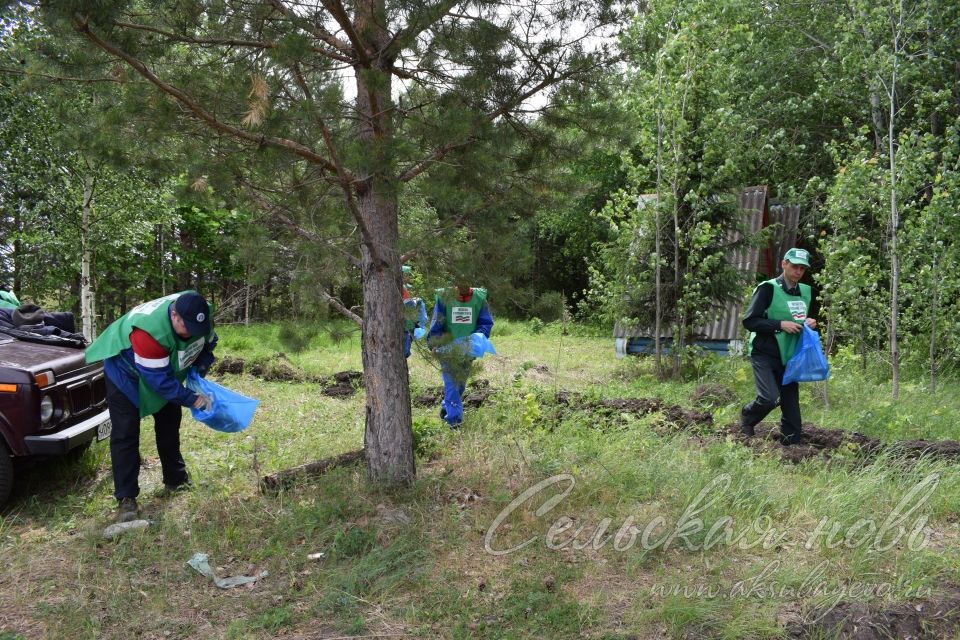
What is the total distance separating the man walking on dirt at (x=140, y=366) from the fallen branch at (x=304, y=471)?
0.69 meters

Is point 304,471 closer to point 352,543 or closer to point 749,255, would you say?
point 352,543

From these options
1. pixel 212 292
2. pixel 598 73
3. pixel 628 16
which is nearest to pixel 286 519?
pixel 598 73

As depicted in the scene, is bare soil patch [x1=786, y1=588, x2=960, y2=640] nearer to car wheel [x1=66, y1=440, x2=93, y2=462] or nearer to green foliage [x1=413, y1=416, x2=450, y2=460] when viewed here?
green foliage [x1=413, y1=416, x2=450, y2=460]

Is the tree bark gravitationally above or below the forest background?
below

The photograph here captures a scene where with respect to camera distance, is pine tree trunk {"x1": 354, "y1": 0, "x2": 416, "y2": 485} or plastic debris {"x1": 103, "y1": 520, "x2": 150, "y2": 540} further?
pine tree trunk {"x1": 354, "y1": 0, "x2": 416, "y2": 485}

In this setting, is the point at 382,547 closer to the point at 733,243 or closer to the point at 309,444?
the point at 309,444

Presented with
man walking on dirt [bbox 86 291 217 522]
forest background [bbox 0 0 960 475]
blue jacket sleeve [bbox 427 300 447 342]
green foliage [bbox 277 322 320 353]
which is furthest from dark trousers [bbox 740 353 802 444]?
man walking on dirt [bbox 86 291 217 522]

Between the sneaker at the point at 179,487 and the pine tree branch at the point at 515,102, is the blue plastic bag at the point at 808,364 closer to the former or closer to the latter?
the pine tree branch at the point at 515,102

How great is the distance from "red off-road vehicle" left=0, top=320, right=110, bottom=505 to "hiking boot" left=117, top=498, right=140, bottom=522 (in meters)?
0.53

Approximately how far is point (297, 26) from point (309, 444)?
143 inches

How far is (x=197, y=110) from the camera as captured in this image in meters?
3.60

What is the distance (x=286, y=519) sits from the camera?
4.20 metres

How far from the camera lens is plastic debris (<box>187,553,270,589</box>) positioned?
12.0 feet

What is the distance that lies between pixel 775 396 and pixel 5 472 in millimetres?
5848
